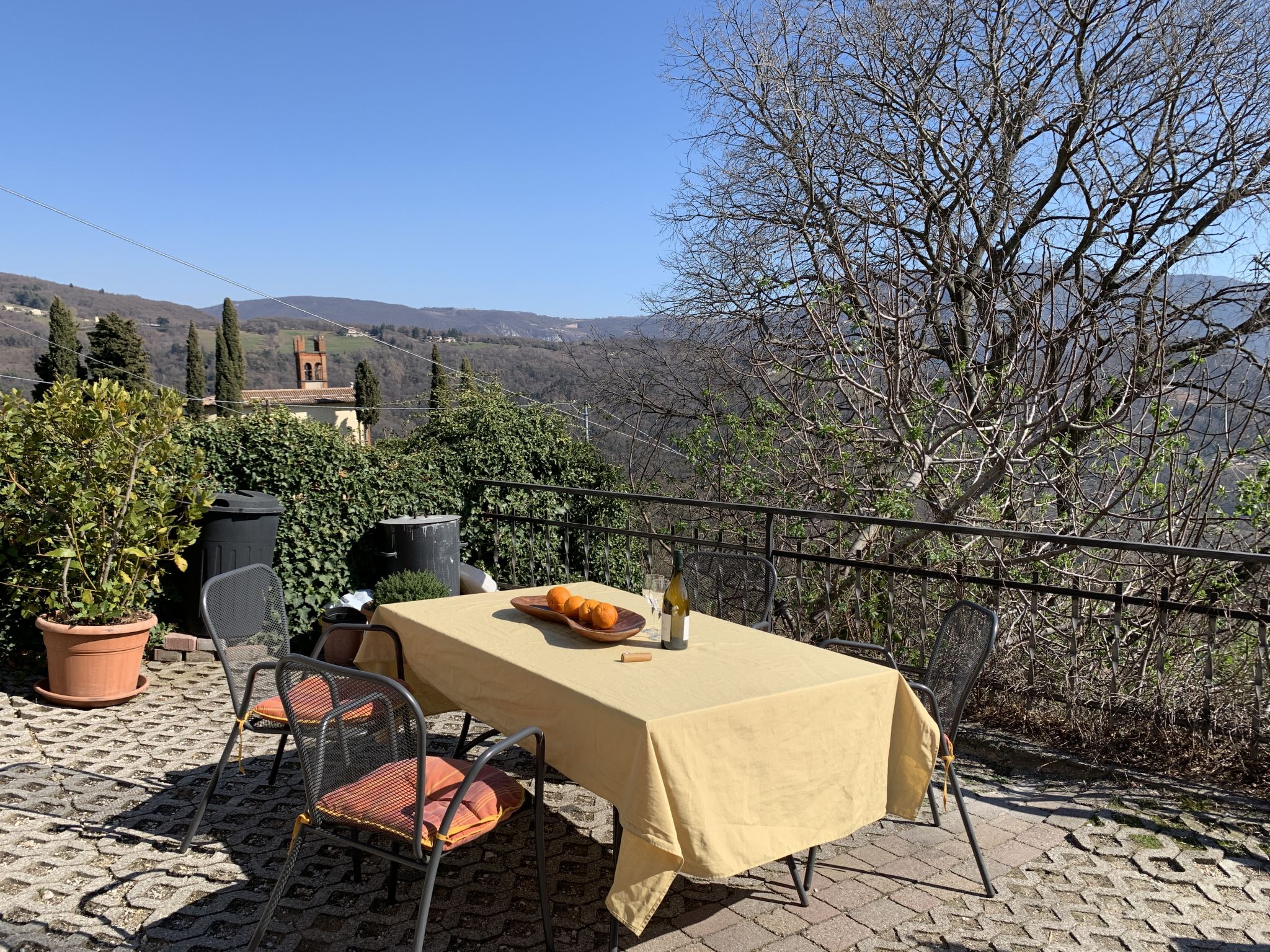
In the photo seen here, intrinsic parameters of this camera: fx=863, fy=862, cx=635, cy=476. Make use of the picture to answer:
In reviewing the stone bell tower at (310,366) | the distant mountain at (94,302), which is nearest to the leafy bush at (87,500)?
the distant mountain at (94,302)

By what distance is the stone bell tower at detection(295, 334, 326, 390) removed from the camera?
4678 cm

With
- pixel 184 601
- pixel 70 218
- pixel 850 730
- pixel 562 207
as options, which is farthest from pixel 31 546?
pixel 70 218

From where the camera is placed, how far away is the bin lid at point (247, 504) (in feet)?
17.0

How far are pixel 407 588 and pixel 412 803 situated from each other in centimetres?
271

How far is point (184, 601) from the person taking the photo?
5.35 m

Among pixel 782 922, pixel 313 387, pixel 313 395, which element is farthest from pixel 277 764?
pixel 313 387

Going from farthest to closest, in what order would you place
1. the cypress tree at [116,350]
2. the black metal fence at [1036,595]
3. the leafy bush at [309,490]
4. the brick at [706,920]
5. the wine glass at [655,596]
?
the cypress tree at [116,350] < the leafy bush at [309,490] < the black metal fence at [1036,595] < the wine glass at [655,596] < the brick at [706,920]

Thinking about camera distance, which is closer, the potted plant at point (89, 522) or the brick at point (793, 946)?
the brick at point (793, 946)

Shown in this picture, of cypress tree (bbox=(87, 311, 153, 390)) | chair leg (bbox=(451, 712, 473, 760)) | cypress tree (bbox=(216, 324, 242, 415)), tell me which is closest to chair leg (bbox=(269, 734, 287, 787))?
chair leg (bbox=(451, 712, 473, 760))

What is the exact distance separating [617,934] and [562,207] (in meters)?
12.6

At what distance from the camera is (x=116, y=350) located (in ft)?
105

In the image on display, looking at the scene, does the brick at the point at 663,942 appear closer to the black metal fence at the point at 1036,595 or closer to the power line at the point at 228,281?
the black metal fence at the point at 1036,595

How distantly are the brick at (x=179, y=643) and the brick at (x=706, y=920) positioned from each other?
3988mm

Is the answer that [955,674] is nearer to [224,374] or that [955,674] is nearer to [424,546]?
[424,546]
